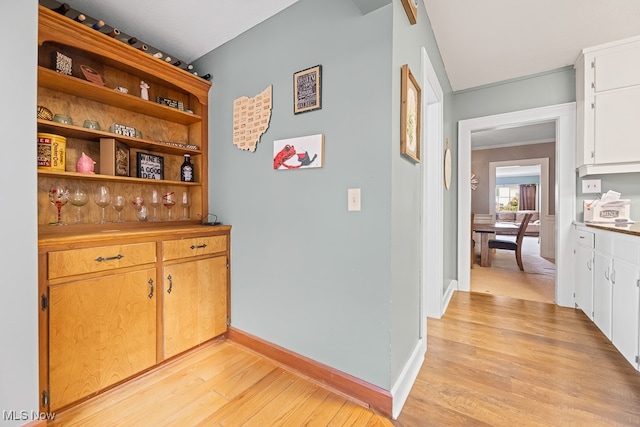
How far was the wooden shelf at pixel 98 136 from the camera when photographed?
1.56m

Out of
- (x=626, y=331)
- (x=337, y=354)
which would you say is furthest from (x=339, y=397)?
(x=626, y=331)

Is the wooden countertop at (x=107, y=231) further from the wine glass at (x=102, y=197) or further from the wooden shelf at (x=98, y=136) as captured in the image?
Answer: the wooden shelf at (x=98, y=136)

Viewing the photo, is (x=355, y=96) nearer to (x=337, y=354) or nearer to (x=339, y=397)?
(x=337, y=354)

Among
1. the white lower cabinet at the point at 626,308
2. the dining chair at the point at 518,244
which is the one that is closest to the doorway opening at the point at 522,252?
the dining chair at the point at 518,244

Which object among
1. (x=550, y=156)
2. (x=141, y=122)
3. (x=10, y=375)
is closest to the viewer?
(x=10, y=375)

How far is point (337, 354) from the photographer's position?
1541 mm

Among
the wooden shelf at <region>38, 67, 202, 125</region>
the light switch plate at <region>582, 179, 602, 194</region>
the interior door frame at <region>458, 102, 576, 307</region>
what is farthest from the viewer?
the interior door frame at <region>458, 102, 576, 307</region>

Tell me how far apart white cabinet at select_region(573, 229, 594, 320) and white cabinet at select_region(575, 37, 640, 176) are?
2.13ft

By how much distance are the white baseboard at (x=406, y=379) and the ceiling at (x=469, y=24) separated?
2.40 m

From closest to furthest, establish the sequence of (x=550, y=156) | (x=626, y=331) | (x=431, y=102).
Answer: (x=626, y=331)
(x=431, y=102)
(x=550, y=156)

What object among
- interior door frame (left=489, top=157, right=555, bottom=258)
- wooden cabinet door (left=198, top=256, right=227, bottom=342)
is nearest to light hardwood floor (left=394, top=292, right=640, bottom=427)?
wooden cabinet door (left=198, top=256, right=227, bottom=342)

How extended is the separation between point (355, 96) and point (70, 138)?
1.91m

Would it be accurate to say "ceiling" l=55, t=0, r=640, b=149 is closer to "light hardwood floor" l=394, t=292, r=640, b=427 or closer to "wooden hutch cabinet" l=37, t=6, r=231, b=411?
"wooden hutch cabinet" l=37, t=6, r=231, b=411

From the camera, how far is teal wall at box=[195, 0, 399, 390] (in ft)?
4.56
